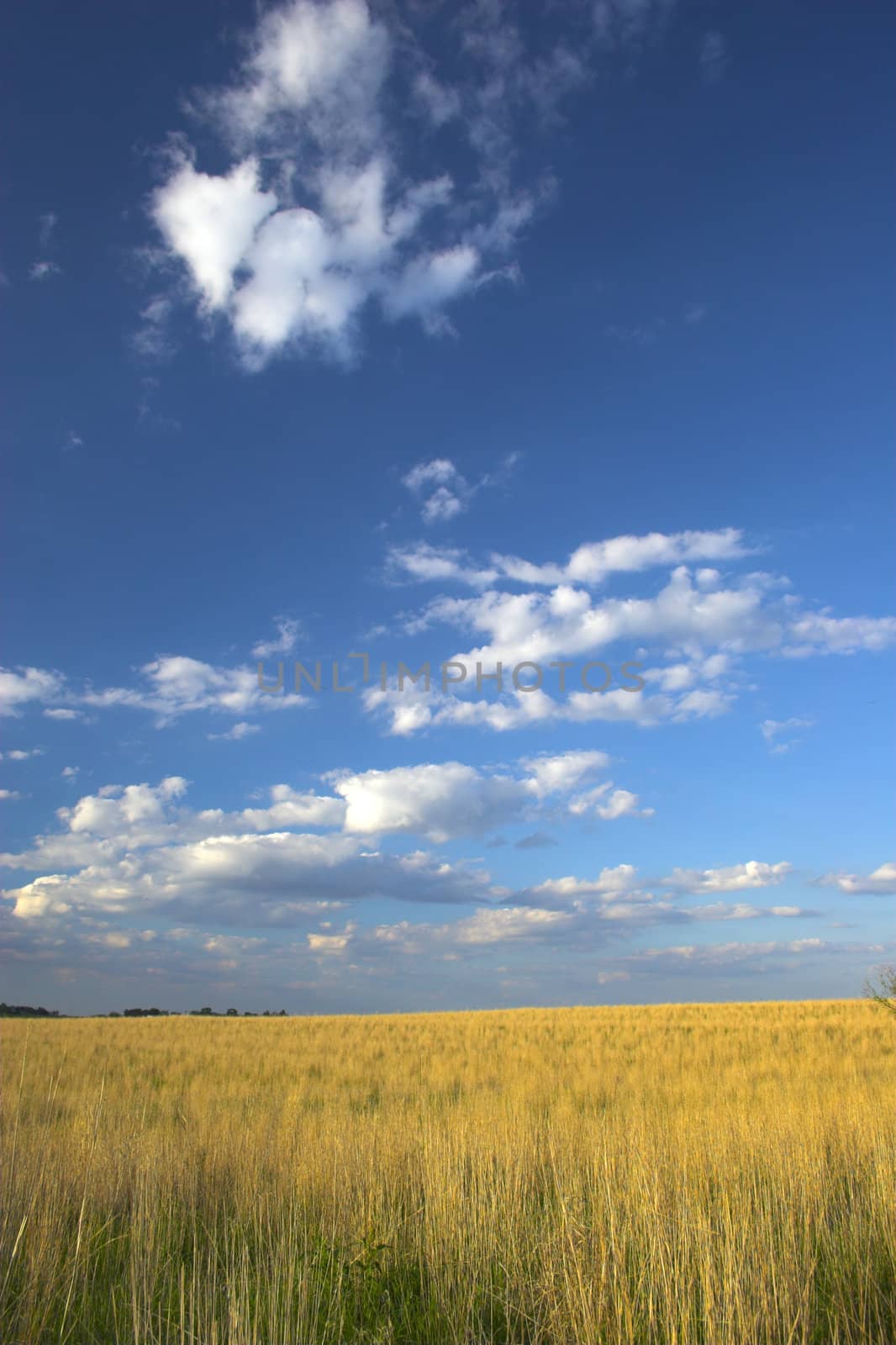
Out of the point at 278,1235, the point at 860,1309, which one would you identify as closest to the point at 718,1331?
the point at 860,1309

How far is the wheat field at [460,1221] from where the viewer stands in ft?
14.1

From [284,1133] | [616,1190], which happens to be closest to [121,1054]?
[284,1133]

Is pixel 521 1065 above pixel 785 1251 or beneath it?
beneath

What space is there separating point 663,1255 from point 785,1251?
795 millimetres

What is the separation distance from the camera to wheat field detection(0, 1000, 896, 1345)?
14.1 feet

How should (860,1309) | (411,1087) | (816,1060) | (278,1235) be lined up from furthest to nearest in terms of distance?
1. (816,1060)
2. (411,1087)
3. (278,1235)
4. (860,1309)

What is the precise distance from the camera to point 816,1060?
54.1 feet

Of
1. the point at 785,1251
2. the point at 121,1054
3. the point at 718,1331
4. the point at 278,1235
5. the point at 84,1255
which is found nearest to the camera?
the point at 718,1331

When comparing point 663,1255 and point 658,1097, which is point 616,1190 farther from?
point 658,1097

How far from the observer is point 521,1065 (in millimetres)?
16797

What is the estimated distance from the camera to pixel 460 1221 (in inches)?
209

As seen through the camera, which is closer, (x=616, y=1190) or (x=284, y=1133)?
(x=616, y=1190)

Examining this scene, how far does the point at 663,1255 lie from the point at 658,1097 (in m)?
8.88

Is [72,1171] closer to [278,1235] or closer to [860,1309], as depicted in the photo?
[278,1235]
